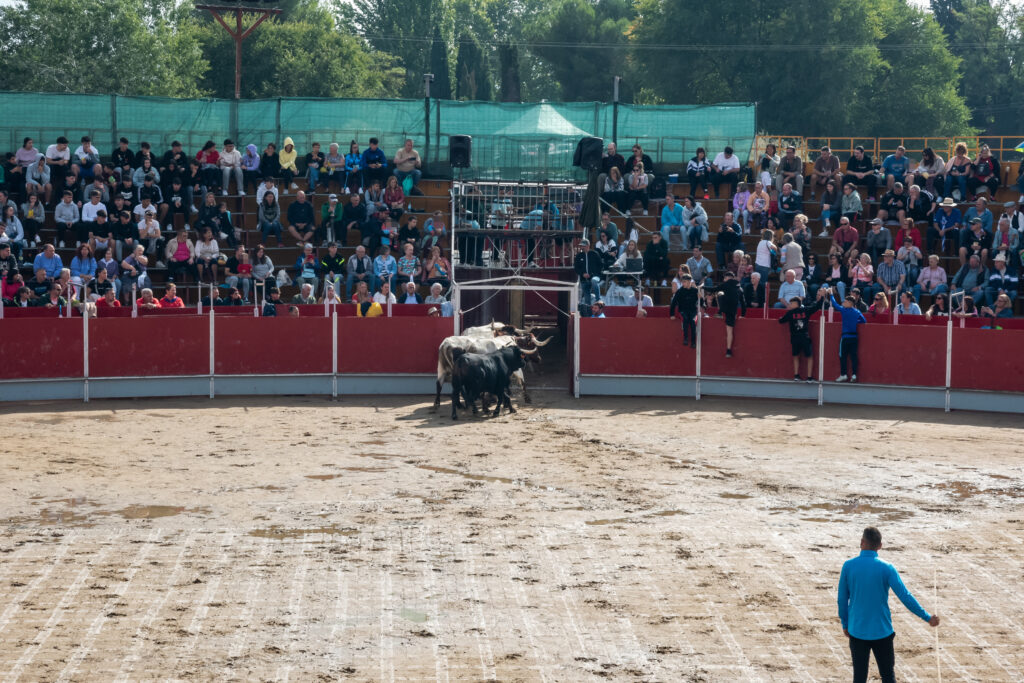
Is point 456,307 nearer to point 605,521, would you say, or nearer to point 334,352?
point 334,352

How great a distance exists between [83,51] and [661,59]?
26.2m

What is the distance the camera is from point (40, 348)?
Result: 20969 millimetres

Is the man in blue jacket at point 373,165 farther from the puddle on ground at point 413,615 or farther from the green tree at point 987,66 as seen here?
the green tree at point 987,66

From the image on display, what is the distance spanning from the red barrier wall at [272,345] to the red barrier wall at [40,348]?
209 centimetres

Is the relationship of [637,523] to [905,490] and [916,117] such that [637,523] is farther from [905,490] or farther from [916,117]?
[916,117]

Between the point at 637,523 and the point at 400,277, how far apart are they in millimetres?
12589

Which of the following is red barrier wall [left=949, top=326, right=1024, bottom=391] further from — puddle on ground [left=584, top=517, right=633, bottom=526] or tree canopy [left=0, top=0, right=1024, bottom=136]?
tree canopy [left=0, top=0, right=1024, bottom=136]

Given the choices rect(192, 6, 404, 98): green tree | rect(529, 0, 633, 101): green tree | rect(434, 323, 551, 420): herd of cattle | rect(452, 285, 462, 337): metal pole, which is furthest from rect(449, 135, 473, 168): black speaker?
rect(529, 0, 633, 101): green tree

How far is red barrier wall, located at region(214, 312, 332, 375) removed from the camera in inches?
851

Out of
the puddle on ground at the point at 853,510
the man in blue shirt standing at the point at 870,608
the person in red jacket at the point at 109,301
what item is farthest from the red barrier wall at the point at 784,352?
the man in blue shirt standing at the point at 870,608

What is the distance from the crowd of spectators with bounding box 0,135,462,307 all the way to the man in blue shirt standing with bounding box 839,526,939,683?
15389 mm

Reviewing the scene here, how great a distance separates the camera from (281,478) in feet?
49.5

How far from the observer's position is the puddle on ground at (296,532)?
12375 millimetres

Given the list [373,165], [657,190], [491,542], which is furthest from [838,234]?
[491,542]
